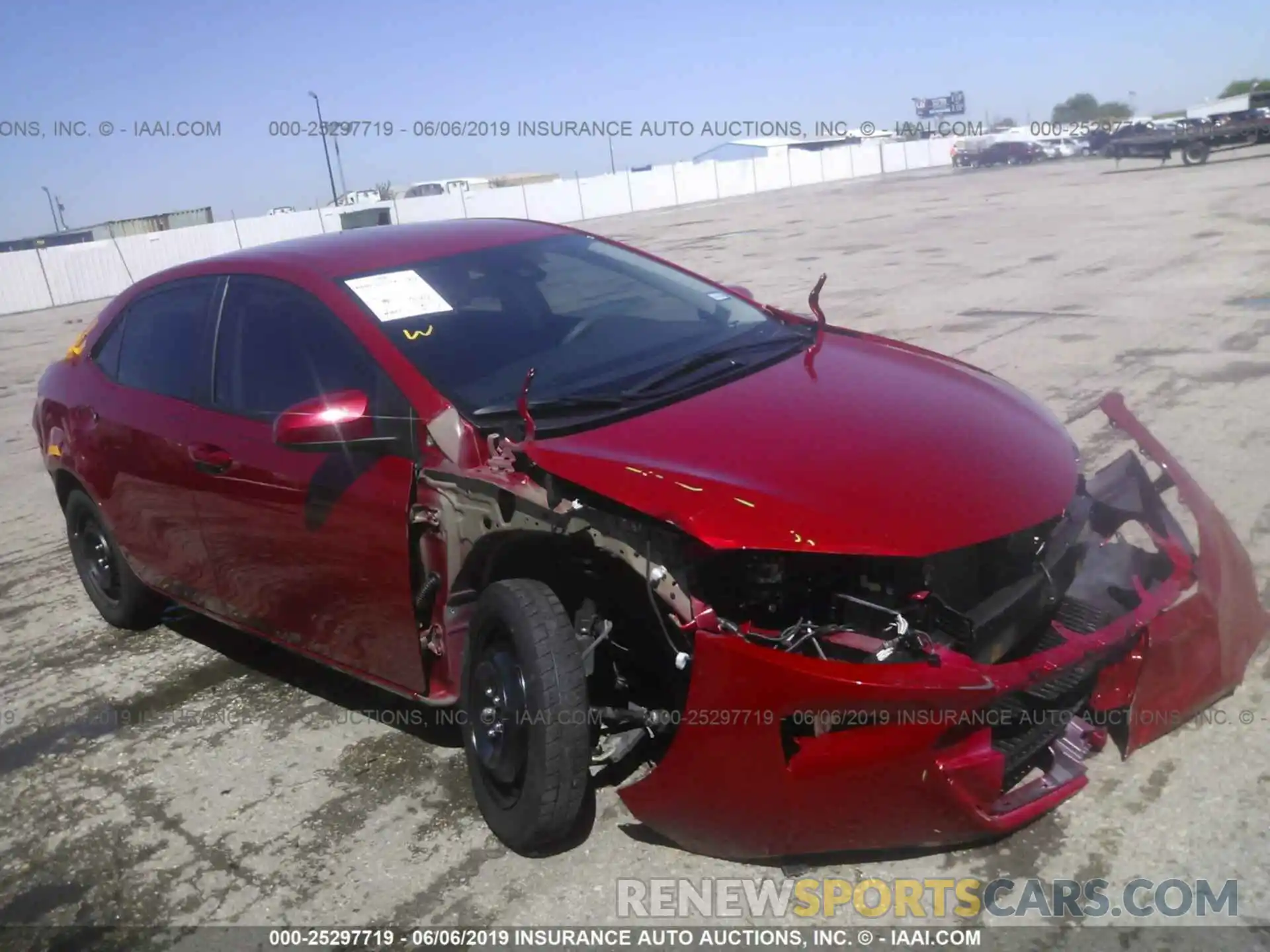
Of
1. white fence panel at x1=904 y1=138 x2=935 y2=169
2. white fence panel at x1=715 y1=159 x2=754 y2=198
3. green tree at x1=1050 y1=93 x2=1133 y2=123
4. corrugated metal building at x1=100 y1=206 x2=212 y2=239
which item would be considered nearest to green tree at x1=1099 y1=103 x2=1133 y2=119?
green tree at x1=1050 y1=93 x2=1133 y2=123

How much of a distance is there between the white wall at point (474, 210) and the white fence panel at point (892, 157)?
0.04m

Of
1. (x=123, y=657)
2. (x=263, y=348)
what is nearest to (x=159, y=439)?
(x=263, y=348)

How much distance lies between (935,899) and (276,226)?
115 ft

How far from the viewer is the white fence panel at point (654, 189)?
1784 inches

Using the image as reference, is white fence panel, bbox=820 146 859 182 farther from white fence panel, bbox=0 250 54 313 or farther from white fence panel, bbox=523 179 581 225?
white fence panel, bbox=0 250 54 313

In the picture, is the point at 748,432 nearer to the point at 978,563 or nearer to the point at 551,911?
the point at 978,563

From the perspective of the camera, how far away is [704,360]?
11.6 feet

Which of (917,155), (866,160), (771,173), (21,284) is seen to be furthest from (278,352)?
(917,155)

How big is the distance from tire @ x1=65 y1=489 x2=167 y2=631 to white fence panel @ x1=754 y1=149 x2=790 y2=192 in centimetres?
4785

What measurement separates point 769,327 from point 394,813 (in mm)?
2094

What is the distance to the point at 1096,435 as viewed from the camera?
5.86 meters

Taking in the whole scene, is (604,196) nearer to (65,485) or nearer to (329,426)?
(65,485)

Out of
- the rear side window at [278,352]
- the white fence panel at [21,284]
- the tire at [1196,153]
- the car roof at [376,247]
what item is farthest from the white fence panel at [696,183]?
the rear side window at [278,352]

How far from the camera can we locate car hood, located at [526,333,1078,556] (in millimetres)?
2590
